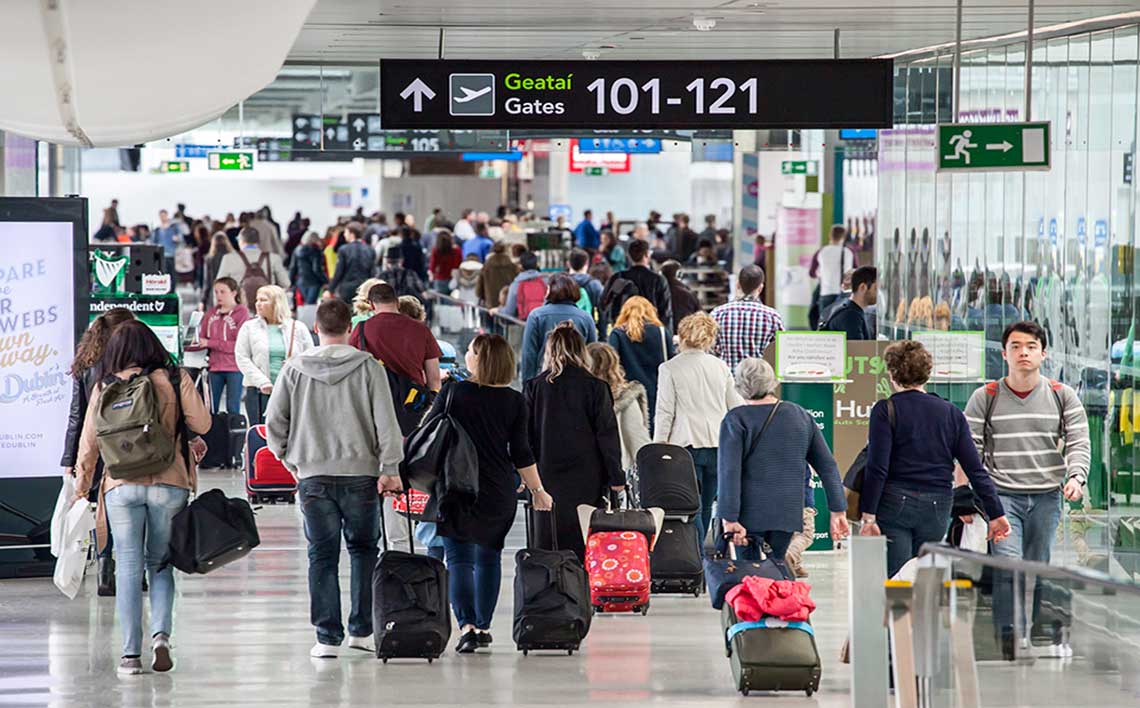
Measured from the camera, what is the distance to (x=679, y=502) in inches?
397

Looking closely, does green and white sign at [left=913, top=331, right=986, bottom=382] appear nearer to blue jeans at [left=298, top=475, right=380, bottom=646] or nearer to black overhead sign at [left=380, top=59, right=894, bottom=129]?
black overhead sign at [left=380, top=59, right=894, bottom=129]

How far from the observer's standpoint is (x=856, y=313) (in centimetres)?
1372

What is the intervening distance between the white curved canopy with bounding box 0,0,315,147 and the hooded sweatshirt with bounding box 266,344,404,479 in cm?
295

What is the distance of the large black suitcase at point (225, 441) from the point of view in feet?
47.9

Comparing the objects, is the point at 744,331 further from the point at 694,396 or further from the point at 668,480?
the point at 668,480

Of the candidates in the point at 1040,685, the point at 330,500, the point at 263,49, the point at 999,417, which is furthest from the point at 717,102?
the point at 263,49

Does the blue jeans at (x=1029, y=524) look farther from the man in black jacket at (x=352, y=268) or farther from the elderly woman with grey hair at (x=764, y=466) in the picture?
the man in black jacket at (x=352, y=268)

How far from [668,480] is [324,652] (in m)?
2.32

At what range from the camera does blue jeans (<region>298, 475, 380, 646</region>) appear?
27.8 feet

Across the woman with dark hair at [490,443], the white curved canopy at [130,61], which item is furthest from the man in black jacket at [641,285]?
the white curved canopy at [130,61]

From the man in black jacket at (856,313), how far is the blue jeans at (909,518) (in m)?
5.60

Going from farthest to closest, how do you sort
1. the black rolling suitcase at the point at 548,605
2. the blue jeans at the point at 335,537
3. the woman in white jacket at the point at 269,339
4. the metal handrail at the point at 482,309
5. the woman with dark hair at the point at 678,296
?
the metal handrail at the point at 482,309 < the woman with dark hair at the point at 678,296 < the woman in white jacket at the point at 269,339 < the black rolling suitcase at the point at 548,605 < the blue jeans at the point at 335,537

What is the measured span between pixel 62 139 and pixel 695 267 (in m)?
24.6

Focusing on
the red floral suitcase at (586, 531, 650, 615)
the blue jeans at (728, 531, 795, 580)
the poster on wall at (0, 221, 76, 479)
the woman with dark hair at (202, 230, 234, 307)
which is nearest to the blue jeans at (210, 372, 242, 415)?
the poster on wall at (0, 221, 76, 479)
